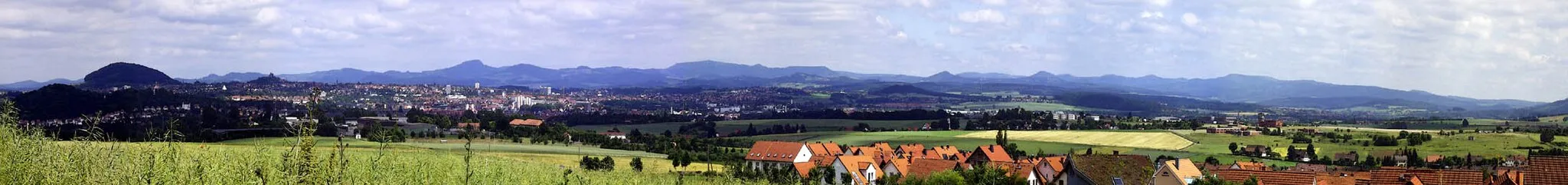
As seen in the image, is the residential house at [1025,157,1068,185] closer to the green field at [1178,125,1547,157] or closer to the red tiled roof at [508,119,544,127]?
the green field at [1178,125,1547,157]

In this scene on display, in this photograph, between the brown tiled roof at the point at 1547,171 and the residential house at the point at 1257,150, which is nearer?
the brown tiled roof at the point at 1547,171

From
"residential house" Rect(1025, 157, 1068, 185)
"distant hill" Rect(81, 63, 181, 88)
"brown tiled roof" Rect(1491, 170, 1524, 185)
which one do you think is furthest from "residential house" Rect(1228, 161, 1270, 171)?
"distant hill" Rect(81, 63, 181, 88)

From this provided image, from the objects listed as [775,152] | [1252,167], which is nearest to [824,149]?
[775,152]

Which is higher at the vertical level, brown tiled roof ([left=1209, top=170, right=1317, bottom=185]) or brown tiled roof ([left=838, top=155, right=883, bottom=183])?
brown tiled roof ([left=1209, top=170, right=1317, bottom=185])

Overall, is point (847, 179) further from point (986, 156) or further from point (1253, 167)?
point (1253, 167)

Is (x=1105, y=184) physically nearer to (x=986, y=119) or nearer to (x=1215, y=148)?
(x=1215, y=148)

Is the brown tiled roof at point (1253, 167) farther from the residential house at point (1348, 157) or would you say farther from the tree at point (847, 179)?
the residential house at point (1348, 157)

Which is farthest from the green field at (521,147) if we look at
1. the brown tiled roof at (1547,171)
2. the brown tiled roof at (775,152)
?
the brown tiled roof at (1547,171)
